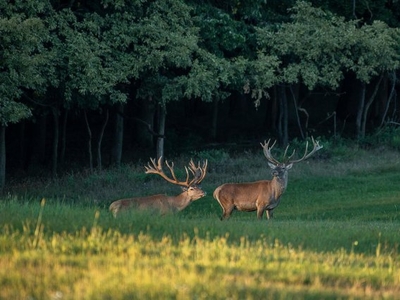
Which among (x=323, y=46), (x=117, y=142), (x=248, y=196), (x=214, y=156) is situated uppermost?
(x=323, y=46)

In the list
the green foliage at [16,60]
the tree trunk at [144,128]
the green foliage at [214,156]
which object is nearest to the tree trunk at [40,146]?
the tree trunk at [144,128]

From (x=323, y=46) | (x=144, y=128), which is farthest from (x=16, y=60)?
(x=144, y=128)

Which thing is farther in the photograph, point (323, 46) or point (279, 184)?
point (323, 46)

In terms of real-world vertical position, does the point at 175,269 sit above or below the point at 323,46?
below

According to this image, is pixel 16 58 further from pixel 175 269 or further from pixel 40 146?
pixel 175 269

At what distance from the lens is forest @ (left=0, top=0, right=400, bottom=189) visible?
28.5 meters

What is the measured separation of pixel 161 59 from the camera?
101ft

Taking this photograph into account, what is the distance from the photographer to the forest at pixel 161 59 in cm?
2855

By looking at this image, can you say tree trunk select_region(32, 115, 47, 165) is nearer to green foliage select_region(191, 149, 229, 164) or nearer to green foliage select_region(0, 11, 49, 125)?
green foliage select_region(191, 149, 229, 164)

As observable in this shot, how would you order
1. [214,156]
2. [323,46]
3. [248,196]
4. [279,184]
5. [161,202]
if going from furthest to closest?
[323,46] < [214,156] < [279,184] < [248,196] < [161,202]

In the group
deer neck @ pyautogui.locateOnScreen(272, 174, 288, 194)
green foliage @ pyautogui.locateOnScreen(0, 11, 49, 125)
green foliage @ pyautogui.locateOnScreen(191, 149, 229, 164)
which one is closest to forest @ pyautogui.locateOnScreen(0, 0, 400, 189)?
green foliage @ pyautogui.locateOnScreen(0, 11, 49, 125)

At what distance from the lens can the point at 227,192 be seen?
21.1 meters

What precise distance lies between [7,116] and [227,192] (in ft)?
26.5

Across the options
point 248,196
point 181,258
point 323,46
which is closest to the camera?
point 181,258
